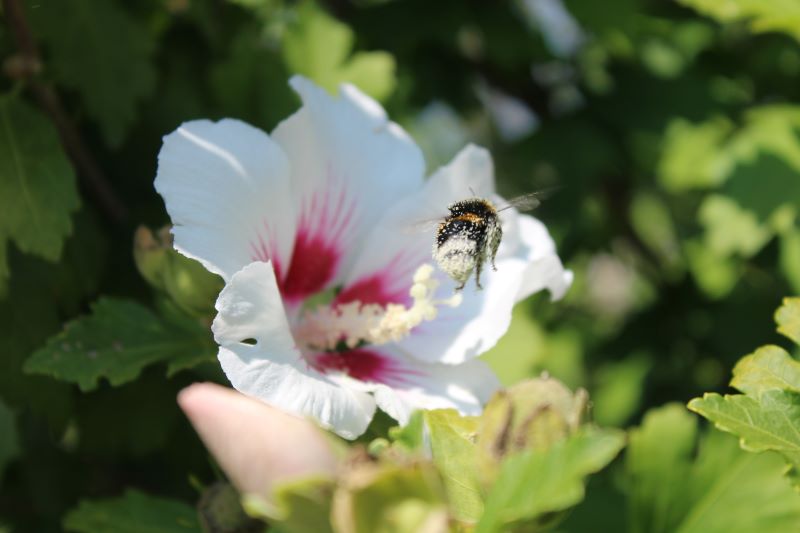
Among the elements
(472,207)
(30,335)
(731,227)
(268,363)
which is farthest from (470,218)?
(731,227)

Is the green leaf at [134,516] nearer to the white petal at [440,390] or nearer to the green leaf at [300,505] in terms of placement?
the white petal at [440,390]

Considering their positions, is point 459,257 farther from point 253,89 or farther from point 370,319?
point 253,89

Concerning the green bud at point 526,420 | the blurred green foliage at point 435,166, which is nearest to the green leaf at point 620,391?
the blurred green foliage at point 435,166

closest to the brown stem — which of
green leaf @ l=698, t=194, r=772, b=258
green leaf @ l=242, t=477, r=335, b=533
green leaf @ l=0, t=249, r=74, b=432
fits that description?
green leaf @ l=0, t=249, r=74, b=432

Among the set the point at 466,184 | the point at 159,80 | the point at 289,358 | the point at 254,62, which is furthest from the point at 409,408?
the point at 159,80

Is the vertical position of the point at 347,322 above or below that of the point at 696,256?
below

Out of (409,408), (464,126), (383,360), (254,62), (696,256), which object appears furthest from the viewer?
(464,126)

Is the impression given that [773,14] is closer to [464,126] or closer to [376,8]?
[376,8]
